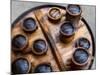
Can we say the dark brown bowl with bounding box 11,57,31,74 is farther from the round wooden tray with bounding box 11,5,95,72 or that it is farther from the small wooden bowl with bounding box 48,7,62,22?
the small wooden bowl with bounding box 48,7,62,22

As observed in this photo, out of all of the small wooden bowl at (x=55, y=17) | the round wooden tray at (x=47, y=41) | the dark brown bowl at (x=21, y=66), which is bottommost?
the dark brown bowl at (x=21, y=66)

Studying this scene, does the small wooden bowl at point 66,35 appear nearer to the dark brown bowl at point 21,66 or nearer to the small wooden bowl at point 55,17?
the small wooden bowl at point 55,17

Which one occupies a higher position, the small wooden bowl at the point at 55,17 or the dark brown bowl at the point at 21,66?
the small wooden bowl at the point at 55,17

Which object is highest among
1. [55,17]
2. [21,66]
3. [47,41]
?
[55,17]

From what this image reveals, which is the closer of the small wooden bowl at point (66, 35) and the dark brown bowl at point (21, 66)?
the dark brown bowl at point (21, 66)

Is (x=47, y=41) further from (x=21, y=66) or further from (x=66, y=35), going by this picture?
(x=21, y=66)

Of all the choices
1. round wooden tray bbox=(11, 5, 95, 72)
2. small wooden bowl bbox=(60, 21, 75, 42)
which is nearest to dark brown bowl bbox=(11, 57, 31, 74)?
round wooden tray bbox=(11, 5, 95, 72)

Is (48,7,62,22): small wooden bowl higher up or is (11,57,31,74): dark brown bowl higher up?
(48,7,62,22): small wooden bowl

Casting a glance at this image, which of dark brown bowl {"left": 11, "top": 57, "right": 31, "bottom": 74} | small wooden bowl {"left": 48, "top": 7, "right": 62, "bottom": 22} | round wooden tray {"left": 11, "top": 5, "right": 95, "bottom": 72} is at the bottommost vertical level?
dark brown bowl {"left": 11, "top": 57, "right": 31, "bottom": 74}

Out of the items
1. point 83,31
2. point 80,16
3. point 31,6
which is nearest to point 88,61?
point 83,31

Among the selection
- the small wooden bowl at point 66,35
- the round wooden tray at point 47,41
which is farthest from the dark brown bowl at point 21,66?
the small wooden bowl at point 66,35

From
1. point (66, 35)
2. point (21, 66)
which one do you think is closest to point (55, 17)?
point (66, 35)
